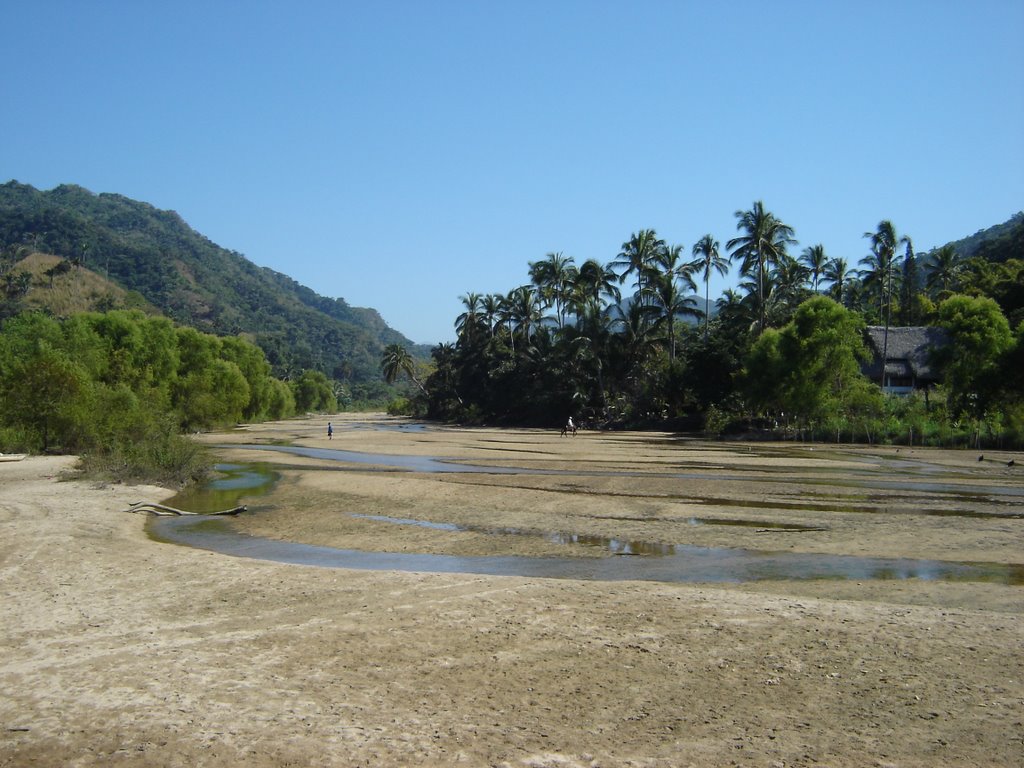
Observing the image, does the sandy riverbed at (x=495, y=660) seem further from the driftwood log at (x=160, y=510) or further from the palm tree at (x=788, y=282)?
the palm tree at (x=788, y=282)

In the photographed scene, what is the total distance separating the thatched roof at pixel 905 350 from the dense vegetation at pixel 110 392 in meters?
57.2

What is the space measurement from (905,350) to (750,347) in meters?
18.0

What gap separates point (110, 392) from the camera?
122 ft

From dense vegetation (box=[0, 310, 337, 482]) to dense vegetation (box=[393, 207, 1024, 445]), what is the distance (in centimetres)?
3338

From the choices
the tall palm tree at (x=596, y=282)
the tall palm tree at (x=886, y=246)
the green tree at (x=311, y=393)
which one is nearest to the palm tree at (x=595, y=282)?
the tall palm tree at (x=596, y=282)

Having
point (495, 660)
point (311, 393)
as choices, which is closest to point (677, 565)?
point (495, 660)

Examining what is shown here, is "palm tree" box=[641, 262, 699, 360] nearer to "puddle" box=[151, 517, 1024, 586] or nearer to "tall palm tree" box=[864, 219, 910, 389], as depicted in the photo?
"tall palm tree" box=[864, 219, 910, 389]

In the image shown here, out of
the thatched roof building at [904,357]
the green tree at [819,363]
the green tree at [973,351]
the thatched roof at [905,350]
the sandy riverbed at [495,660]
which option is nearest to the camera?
the sandy riverbed at [495,660]

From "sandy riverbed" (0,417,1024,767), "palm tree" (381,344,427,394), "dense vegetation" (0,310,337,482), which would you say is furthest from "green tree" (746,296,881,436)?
"palm tree" (381,344,427,394)

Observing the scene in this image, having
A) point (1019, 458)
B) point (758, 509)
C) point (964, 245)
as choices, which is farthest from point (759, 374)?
Answer: point (964, 245)

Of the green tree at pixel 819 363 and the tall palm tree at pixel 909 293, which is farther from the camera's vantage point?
the tall palm tree at pixel 909 293

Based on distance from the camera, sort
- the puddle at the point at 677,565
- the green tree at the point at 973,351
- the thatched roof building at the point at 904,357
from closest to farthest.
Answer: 1. the puddle at the point at 677,565
2. the green tree at the point at 973,351
3. the thatched roof building at the point at 904,357

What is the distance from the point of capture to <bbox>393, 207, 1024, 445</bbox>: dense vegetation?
47281mm

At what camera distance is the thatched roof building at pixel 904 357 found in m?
67.2
